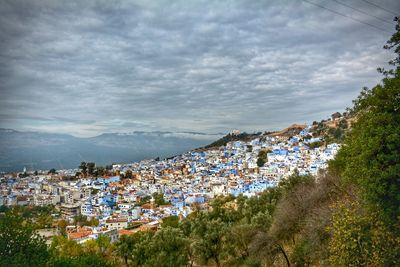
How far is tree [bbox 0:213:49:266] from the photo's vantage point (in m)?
11.1

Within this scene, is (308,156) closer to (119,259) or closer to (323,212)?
(119,259)

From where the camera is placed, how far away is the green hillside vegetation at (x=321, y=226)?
735 centimetres

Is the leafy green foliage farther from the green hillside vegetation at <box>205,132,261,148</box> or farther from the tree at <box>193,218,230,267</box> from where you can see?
the green hillside vegetation at <box>205,132,261,148</box>

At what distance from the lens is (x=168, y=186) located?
233ft

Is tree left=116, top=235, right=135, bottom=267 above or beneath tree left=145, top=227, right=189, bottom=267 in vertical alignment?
beneath

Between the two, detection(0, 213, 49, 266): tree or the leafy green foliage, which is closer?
the leafy green foliage

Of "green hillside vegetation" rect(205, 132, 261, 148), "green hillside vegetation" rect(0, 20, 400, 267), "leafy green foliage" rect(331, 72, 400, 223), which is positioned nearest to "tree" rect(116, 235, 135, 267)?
"green hillside vegetation" rect(0, 20, 400, 267)

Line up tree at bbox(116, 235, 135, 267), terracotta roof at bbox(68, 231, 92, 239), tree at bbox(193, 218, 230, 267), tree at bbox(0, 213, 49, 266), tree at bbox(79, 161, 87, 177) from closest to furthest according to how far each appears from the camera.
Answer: tree at bbox(0, 213, 49, 266), tree at bbox(193, 218, 230, 267), tree at bbox(116, 235, 135, 267), terracotta roof at bbox(68, 231, 92, 239), tree at bbox(79, 161, 87, 177)

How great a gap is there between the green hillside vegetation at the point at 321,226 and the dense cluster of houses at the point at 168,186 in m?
21.2

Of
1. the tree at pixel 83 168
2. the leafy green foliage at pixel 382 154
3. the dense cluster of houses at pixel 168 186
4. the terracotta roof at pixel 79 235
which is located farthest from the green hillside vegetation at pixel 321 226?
the tree at pixel 83 168

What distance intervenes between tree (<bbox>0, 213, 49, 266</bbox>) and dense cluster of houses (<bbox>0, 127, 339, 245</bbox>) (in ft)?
79.0

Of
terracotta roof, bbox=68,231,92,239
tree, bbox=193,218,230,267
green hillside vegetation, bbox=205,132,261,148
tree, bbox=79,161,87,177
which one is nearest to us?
tree, bbox=193,218,230,267

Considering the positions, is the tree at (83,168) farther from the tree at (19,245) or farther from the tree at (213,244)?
the tree at (19,245)

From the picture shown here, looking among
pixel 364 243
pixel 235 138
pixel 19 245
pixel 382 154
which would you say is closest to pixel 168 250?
pixel 19 245
